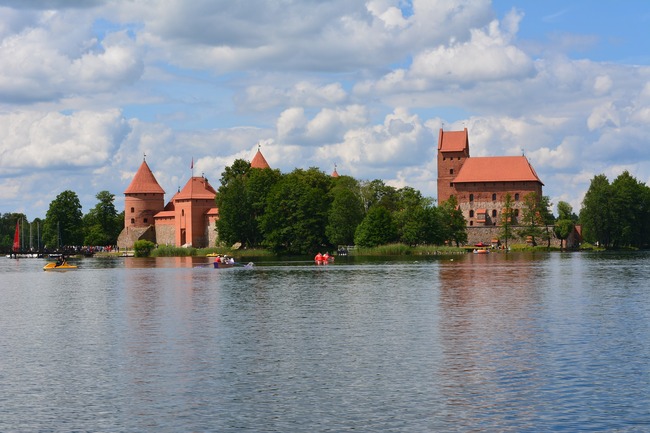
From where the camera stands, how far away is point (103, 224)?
139000mm

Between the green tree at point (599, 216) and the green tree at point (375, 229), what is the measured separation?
93.8 ft

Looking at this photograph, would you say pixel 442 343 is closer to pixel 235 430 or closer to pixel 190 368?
pixel 190 368

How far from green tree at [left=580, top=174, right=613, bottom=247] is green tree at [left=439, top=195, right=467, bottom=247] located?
595 inches

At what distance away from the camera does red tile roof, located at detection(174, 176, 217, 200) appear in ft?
417

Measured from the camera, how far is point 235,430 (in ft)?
49.2

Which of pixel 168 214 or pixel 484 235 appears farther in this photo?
pixel 168 214

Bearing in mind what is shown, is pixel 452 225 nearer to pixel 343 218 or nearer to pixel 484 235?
pixel 484 235

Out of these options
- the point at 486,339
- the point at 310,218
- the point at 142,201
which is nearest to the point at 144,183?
the point at 142,201

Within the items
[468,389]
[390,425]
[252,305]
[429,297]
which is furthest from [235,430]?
[429,297]

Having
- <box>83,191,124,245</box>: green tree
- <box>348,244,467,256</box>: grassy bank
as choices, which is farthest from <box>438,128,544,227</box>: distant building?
<box>83,191,124,245</box>: green tree

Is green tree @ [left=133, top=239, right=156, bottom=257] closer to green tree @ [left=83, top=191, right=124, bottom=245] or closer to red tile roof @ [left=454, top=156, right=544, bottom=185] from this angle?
green tree @ [left=83, top=191, right=124, bottom=245]

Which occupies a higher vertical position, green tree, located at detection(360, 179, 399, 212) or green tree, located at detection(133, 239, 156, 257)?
green tree, located at detection(360, 179, 399, 212)

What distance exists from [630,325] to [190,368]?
13.6 m

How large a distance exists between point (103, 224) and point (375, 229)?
2314 inches
